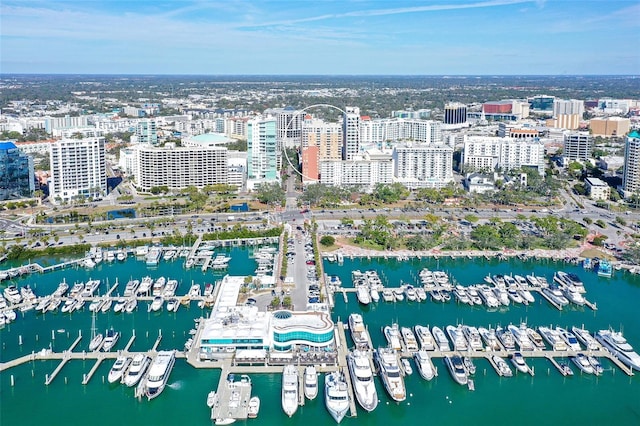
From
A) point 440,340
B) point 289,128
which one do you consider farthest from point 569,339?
point 289,128

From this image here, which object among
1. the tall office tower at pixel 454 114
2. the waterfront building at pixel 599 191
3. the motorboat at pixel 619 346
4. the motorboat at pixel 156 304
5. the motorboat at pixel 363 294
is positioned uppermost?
the tall office tower at pixel 454 114

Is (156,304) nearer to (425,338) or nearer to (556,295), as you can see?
(425,338)

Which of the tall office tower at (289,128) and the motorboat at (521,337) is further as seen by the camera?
the tall office tower at (289,128)

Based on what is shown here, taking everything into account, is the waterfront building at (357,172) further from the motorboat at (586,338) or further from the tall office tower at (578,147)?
the motorboat at (586,338)

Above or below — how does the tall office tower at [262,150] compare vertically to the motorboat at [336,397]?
above

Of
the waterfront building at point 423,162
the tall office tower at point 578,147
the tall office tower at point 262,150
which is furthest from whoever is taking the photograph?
the tall office tower at point 578,147

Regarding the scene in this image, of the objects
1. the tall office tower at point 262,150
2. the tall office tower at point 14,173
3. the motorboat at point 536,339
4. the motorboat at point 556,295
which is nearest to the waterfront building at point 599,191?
the motorboat at point 556,295

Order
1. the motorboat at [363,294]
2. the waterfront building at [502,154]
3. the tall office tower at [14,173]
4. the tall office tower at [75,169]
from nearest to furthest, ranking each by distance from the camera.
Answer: the motorboat at [363,294]
the tall office tower at [14,173]
the tall office tower at [75,169]
the waterfront building at [502,154]
